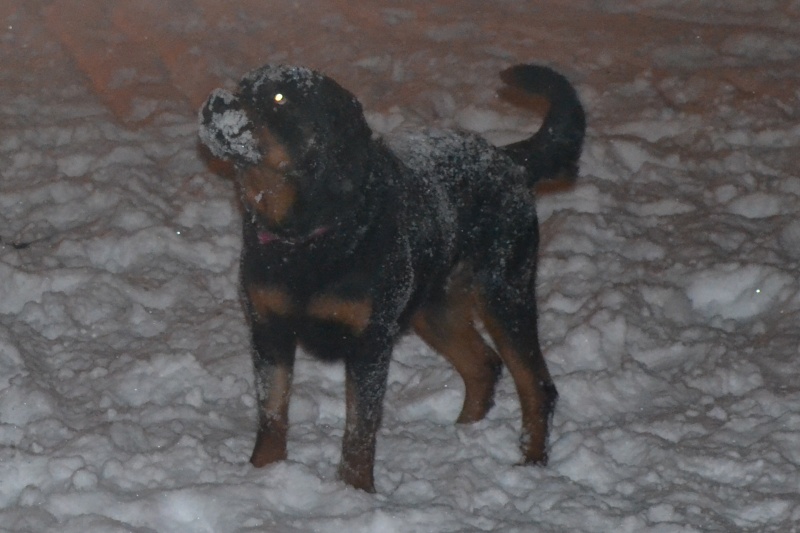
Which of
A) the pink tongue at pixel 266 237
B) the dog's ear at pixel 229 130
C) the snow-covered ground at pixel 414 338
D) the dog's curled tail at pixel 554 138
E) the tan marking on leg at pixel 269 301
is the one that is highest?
the dog's ear at pixel 229 130

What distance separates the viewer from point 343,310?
135 inches

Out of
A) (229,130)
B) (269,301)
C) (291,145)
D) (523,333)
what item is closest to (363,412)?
(269,301)

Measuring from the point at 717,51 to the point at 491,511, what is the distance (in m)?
5.05

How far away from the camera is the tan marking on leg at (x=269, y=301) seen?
3439mm

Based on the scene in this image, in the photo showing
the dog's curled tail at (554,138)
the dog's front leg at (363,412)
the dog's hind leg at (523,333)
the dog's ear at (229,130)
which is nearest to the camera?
the dog's ear at (229,130)

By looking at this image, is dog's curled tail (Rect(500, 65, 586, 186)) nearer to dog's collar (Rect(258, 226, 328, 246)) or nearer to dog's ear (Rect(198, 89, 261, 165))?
dog's collar (Rect(258, 226, 328, 246))

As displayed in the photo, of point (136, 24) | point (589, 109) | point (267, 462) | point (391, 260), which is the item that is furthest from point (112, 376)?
point (136, 24)

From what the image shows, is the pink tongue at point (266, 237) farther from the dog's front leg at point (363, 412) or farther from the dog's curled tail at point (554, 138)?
the dog's curled tail at point (554, 138)

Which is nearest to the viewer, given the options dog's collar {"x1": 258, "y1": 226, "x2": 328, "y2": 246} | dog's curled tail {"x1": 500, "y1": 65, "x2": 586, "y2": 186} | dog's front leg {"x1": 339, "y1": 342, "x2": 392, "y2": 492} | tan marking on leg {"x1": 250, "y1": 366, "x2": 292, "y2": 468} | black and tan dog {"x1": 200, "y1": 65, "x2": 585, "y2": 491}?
black and tan dog {"x1": 200, "y1": 65, "x2": 585, "y2": 491}

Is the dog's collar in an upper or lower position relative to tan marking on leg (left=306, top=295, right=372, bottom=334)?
upper

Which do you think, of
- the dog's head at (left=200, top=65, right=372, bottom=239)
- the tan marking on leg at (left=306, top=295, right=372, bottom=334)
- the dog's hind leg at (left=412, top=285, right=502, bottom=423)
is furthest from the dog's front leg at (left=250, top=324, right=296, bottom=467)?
the dog's hind leg at (left=412, top=285, right=502, bottom=423)

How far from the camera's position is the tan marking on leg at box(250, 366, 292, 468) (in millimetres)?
3756

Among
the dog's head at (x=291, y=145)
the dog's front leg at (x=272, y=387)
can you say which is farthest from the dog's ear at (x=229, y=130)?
the dog's front leg at (x=272, y=387)

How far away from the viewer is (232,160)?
10.3 feet
